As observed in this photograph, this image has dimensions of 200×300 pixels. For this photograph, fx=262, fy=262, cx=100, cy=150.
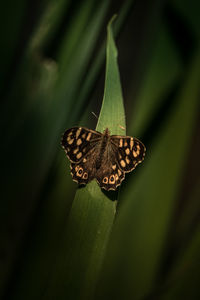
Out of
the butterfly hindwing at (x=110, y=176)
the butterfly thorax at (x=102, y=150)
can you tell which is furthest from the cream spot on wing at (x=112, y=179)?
the butterfly thorax at (x=102, y=150)

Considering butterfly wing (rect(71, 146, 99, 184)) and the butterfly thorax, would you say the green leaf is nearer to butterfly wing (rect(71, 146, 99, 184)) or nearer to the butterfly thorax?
butterfly wing (rect(71, 146, 99, 184))

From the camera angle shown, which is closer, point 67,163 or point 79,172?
point 79,172

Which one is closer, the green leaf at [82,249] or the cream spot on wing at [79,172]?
the green leaf at [82,249]

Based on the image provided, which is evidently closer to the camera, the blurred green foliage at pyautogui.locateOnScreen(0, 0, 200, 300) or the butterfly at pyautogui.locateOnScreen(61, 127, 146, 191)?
the blurred green foliage at pyautogui.locateOnScreen(0, 0, 200, 300)

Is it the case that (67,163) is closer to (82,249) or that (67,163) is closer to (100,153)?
(100,153)

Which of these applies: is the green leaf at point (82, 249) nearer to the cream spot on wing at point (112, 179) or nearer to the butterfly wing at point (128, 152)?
the cream spot on wing at point (112, 179)

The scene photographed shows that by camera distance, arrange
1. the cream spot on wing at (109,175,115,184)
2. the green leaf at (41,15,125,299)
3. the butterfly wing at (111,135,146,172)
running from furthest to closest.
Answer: the butterfly wing at (111,135,146,172) → the cream spot on wing at (109,175,115,184) → the green leaf at (41,15,125,299)

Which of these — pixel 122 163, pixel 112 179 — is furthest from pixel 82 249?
pixel 122 163

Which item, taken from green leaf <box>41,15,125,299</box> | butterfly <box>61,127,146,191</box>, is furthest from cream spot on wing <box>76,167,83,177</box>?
green leaf <box>41,15,125,299</box>
